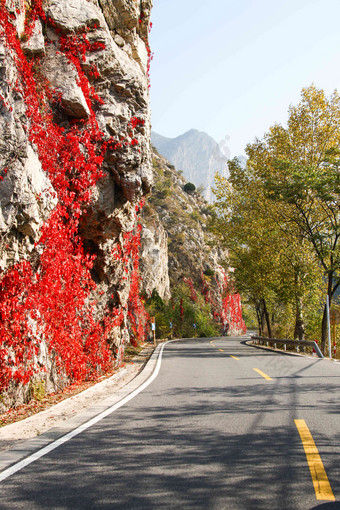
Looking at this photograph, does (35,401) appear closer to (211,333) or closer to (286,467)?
(286,467)

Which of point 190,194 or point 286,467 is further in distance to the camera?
point 190,194

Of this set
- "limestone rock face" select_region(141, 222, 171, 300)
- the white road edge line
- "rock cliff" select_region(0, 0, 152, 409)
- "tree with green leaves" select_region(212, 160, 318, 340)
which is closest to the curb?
the white road edge line

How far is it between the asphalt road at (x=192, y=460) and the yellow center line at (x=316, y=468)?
39mm

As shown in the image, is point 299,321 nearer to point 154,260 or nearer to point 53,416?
point 53,416

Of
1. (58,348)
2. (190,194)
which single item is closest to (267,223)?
(58,348)

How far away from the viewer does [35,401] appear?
7.95 metres

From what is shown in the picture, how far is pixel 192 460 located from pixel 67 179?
8.60m

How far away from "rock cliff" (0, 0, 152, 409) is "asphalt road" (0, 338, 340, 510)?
2.85 meters

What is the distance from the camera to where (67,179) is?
11203mm

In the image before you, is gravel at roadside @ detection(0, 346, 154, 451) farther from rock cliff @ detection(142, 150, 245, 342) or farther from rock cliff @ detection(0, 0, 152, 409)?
rock cliff @ detection(142, 150, 245, 342)

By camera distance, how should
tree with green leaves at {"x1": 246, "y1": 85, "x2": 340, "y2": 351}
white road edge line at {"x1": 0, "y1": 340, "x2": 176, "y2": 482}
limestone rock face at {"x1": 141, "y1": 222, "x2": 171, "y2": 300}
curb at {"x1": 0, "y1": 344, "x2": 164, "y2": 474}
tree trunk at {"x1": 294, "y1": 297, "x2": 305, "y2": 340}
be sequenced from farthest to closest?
limestone rock face at {"x1": 141, "y1": 222, "x2": 171, "y2": 300} < tree trunk at {"x1": 294, "y1": 297, "x2": 305, "y2": 340} < tree with green leaves at {"x1": 246, "y1": 85, "x2": 340, "y2": 351} < curb at {"x1": 0, "y1": 344, "x2": 164, "y2": 474} < white road edge line at {"x1": 0, "y1": 340, "x2": 176, "y2": 482}

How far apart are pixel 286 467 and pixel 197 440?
1.25 meters

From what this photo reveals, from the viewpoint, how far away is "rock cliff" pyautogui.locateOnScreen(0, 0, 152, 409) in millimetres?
7746

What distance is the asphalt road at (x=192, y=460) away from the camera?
3383mm
